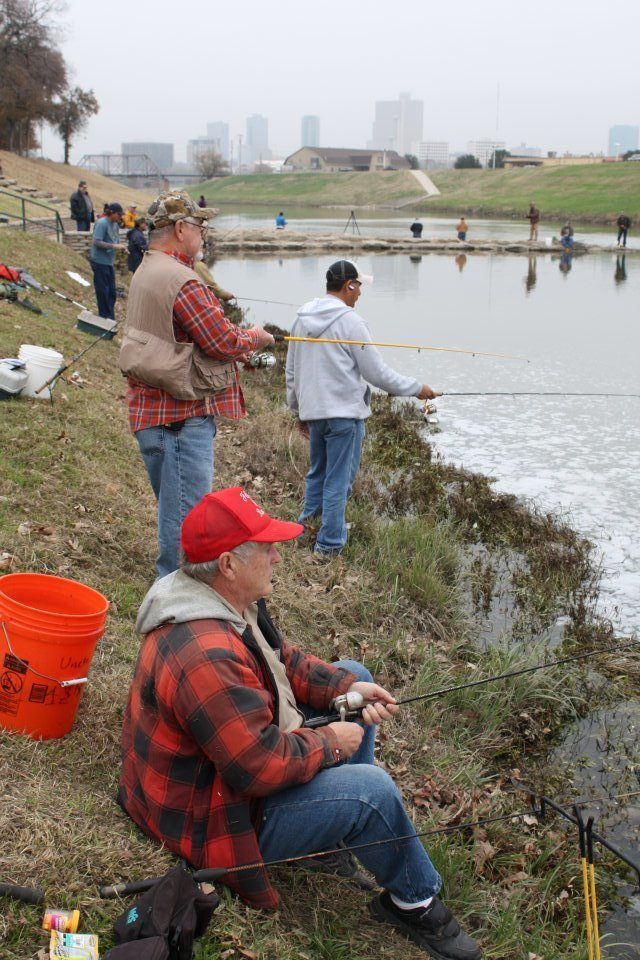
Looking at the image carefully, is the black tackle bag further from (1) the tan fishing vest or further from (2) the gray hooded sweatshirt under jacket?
(2) the gray hooded sweatshirt under jacket

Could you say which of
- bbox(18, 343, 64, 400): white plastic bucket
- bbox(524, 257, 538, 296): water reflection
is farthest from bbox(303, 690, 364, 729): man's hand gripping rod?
bbox(524, 257, 538, 296): water reflection

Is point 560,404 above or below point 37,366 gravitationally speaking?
below

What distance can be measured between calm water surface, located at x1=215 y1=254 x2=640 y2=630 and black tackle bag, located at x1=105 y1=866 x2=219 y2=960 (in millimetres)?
4130

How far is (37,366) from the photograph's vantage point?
7.94 metres

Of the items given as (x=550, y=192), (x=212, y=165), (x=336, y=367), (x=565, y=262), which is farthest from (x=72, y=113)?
(x=212, y=165)

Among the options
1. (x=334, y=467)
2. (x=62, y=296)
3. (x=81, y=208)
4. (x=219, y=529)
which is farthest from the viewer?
(x=81, y=208)

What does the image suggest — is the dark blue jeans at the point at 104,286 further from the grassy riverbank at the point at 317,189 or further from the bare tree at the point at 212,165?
the bare tree at the point at 212,165

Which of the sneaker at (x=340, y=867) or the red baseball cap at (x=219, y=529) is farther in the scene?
the sneaker at (x=340, y=867)

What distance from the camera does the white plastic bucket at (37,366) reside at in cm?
789

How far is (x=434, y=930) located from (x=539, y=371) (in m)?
10.5

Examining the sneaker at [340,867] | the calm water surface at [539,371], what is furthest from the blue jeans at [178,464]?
the calm water surface at [539,371]

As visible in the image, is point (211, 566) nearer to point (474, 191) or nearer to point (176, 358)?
point (176, 358)

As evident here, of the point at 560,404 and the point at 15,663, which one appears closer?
the point at 15,663

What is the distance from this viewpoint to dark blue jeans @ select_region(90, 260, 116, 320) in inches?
528
